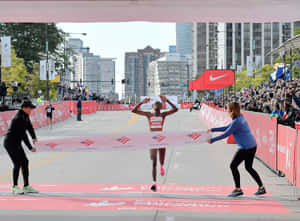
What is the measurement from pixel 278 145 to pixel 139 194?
4427 millimetres

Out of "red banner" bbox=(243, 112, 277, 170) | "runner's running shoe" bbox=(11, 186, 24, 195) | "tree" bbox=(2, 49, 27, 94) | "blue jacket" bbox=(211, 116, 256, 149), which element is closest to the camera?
"blue jacket" bbox=(211, 116, 256, 149)

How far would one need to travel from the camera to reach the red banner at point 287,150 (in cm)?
1075

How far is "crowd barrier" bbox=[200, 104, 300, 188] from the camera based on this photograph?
10.5 meters

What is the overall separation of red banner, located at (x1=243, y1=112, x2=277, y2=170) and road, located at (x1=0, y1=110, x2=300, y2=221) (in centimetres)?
38

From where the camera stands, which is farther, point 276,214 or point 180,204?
point 180,204

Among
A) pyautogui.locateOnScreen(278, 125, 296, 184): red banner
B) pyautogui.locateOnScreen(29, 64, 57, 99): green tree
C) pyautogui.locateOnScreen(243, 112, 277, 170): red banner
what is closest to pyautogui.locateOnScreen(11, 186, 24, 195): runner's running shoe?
pyautogui.locateOnScreen(278, 125, 296, 184): red banner

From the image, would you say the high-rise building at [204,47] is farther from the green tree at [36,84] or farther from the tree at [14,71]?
the tree at [14,71]

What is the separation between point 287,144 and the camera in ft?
37.1

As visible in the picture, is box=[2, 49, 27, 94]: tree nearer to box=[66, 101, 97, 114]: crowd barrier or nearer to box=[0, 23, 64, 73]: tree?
box=[0, 23, 64, 73]: tree

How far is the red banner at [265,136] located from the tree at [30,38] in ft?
208

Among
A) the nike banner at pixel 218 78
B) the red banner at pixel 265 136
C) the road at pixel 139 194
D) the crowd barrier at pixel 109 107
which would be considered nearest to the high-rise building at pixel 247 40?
the crowd barrier at pixel 109 107

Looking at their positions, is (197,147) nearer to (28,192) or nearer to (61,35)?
(28,192)
